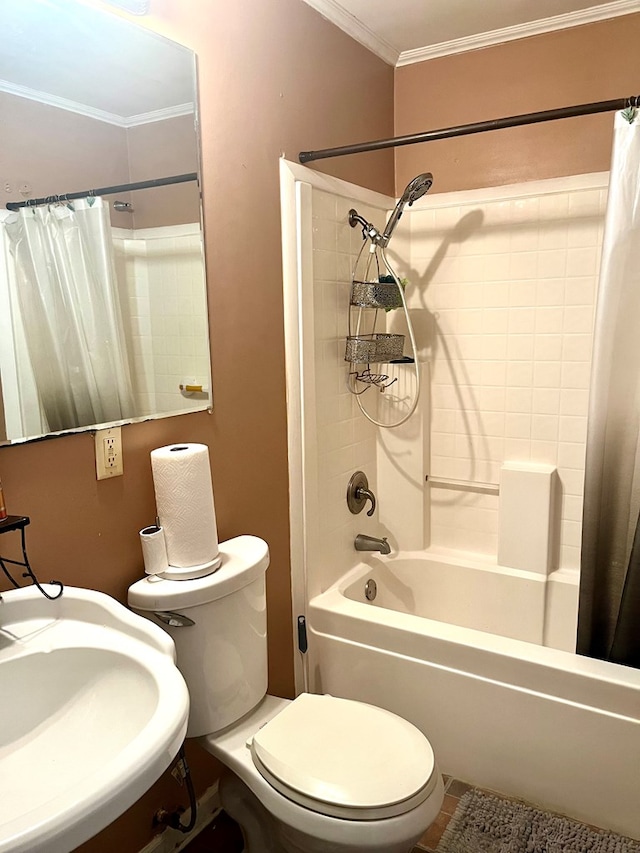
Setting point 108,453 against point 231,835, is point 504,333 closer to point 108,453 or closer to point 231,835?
point 108,453

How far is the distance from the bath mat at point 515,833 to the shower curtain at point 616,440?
0.46m

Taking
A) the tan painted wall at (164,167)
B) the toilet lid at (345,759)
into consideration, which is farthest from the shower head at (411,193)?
the toilet lid at (345,759)

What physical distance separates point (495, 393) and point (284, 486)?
3.14ft

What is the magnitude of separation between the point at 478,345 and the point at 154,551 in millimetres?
1547

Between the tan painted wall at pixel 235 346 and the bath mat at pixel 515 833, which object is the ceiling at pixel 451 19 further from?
the bath mat at pixel 515 833

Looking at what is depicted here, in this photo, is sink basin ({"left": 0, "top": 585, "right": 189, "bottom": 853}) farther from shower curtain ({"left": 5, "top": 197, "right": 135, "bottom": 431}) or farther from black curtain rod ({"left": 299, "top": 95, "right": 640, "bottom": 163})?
black curtain rod ({"left": 299, "top": 95, "right": 640, "bottom": 163})

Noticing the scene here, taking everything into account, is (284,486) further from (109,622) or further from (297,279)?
(109,622)

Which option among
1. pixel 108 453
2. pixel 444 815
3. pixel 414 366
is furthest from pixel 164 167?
pixel 444 815

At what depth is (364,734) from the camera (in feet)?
5.10

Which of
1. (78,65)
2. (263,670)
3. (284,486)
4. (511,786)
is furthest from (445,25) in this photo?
(511,786)

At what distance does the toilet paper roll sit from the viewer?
1.53 meters

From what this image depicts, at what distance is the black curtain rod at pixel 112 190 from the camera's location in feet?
4.33

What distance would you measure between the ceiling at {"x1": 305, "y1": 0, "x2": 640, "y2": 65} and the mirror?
2.74 ft

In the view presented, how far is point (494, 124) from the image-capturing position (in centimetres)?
174
